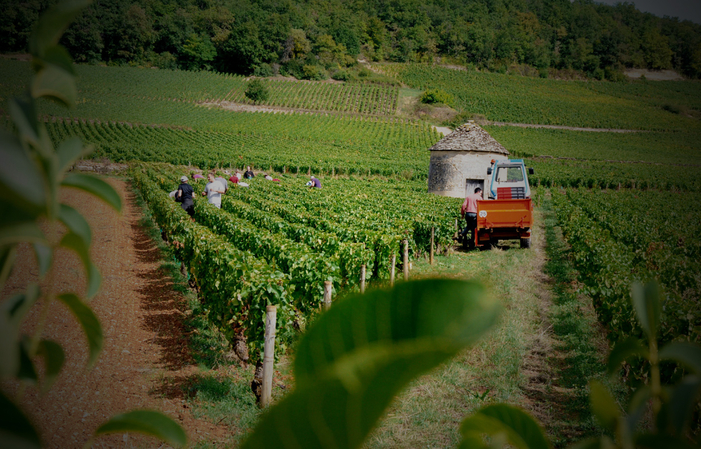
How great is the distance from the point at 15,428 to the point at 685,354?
67 centimetres

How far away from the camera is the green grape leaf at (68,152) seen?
1.38ft

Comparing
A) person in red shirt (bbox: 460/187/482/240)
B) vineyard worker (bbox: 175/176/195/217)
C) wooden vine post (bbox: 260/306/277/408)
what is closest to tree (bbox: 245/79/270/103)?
vineyard worker (bbox: 175/176/195/217)

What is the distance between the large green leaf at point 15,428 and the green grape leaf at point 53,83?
287mm

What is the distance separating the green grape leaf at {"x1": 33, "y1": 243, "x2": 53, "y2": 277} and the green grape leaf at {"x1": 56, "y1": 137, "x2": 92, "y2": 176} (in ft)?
0.33

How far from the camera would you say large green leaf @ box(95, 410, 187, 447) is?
1.67 ft

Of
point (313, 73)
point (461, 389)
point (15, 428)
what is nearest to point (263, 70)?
point (313, 73)

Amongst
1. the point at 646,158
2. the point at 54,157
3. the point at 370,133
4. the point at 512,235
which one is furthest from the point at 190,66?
the point at 54,157

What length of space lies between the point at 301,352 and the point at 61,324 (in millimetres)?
8224

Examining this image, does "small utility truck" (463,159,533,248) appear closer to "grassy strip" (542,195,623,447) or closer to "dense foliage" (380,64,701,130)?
"grassy strip" (542,195,623,447)

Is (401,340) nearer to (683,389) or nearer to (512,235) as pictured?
(683,389)

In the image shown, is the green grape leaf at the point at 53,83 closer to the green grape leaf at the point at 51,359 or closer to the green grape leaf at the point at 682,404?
the green grape leaf at the point at 51,359

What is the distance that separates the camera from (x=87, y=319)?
1.84ft

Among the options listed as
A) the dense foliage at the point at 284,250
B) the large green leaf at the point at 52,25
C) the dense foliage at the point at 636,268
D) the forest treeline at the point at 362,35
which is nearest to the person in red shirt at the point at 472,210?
the dense foliage at the point at 284,250

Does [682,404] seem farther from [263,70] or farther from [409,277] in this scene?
[263,70]
